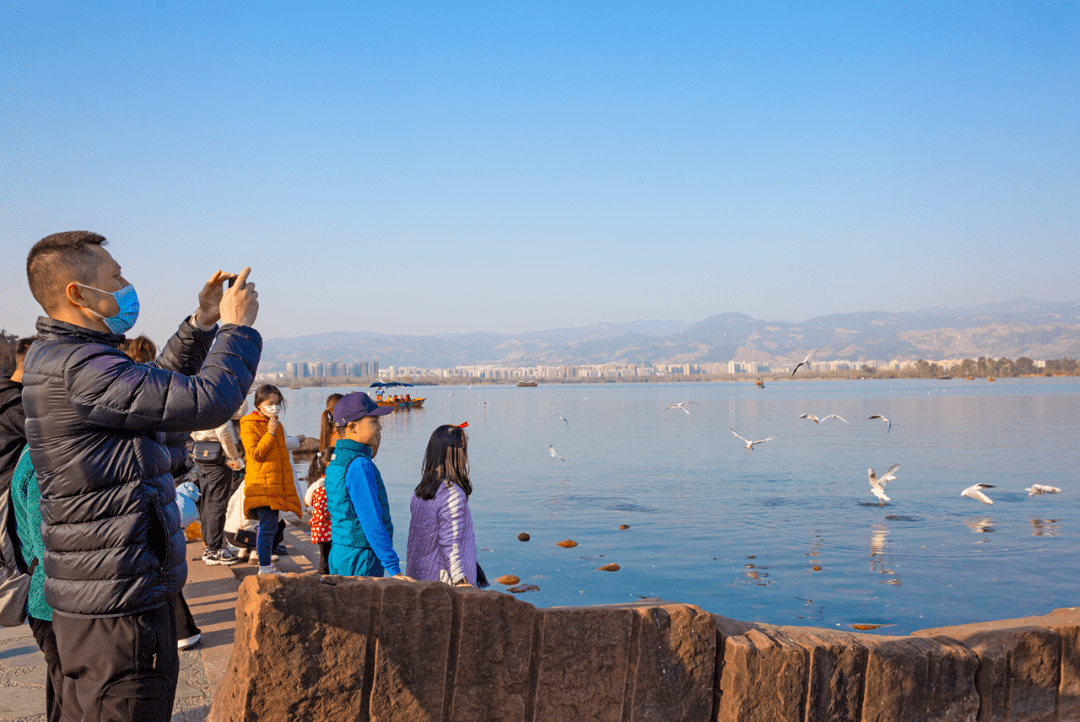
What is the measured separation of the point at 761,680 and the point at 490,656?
122 cm

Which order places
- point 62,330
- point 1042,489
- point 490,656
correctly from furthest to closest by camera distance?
point 1042,489
point 490,656
point 62,330

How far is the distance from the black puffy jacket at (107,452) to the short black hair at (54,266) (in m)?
0.19

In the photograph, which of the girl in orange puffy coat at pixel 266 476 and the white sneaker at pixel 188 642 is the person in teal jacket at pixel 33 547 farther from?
the girl in orange puffy coat at pixel 266 476

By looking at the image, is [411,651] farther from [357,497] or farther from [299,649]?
[357,497]

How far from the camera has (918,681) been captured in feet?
12.0

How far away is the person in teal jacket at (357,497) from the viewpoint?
14.7ft

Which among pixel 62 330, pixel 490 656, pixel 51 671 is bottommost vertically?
pixel 490 656

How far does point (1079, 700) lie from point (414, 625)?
366cm

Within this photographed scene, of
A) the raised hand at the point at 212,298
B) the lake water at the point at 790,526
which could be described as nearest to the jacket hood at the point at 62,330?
the raised hand at the point at 212,298

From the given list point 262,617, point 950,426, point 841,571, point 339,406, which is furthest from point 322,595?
point 950,426

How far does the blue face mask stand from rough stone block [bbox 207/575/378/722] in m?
1.06

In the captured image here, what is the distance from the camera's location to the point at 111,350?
7.74 ft

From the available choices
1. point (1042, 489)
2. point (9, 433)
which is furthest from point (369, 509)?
point (1042, 489)

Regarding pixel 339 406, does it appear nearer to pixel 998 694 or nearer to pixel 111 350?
pixel 111 350
